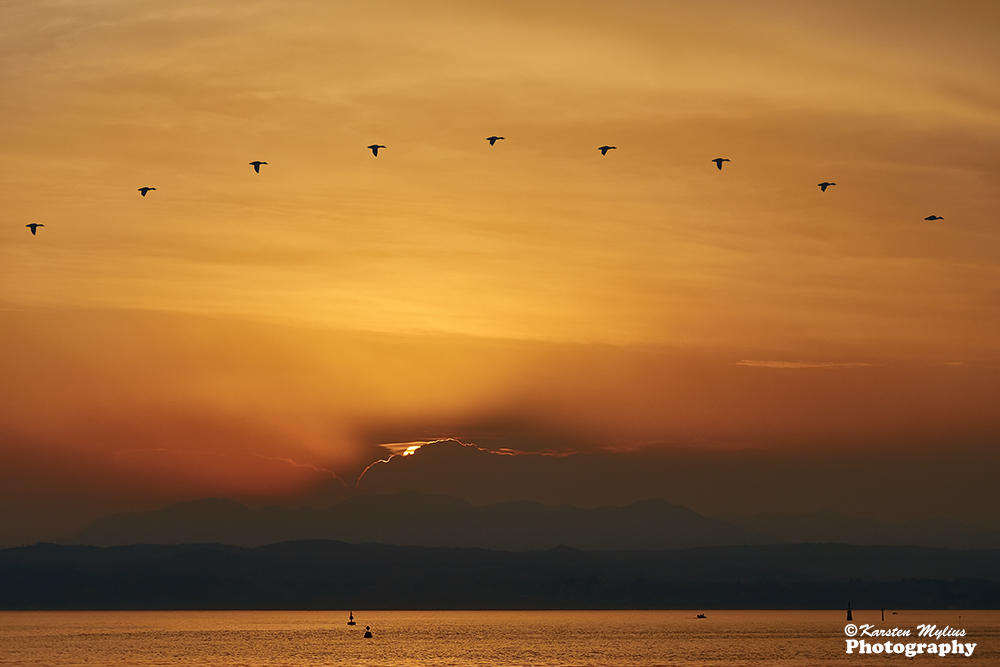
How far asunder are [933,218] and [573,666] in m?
122

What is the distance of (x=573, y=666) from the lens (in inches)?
7771

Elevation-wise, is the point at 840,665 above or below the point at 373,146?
below

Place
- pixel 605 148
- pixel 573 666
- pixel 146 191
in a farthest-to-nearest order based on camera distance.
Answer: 1. pixel 573 666
2. pixel 146 191
3. pixel 605 148

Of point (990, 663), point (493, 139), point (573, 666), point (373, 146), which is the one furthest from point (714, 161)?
point (990, 663)

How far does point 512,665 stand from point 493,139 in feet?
406

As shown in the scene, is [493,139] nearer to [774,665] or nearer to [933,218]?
[933,218]

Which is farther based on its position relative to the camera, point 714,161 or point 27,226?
point 27,226

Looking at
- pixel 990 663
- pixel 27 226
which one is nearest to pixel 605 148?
pixel 27 226

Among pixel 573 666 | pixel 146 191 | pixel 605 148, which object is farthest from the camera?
pixel 573 666

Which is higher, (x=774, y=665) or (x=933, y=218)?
(x=933, y=218)

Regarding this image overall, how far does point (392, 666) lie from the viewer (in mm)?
199500

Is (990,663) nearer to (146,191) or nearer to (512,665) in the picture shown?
(512,665)

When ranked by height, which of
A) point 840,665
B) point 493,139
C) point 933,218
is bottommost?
point 840,665

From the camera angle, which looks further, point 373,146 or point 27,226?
point 27,226
